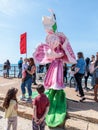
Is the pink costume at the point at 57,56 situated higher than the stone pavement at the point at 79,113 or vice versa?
the pink costume at the point at 57,56

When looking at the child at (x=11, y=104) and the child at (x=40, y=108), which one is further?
the child at (x=11, y=104)

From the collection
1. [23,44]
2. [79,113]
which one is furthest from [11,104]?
[23,44]

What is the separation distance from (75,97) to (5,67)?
350 inches

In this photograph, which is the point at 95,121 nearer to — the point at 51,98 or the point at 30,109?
the point at 51,98

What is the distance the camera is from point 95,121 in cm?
725

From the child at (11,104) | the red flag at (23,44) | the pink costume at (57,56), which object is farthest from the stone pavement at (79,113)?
the red flag at (23,44)

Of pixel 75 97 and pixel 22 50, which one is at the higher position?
pixel 22 50

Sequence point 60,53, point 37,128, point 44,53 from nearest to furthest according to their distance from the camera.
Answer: point 37,128 → point 60,53 → point 44,53

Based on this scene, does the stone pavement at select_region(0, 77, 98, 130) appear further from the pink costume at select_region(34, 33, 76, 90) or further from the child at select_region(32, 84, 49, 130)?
the child at select_region(32, 84, 49, 130)

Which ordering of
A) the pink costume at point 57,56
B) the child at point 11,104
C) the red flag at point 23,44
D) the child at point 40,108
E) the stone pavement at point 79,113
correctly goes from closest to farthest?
the child at point 40,108 < the child at point 11,104 < the stone pavement at point 79,113 < the pink costume at point 57,56 < the red flag at point 23,44

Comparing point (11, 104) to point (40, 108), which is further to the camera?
point (11, 104)

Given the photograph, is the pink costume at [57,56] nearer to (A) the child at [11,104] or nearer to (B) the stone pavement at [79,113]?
(B) the stone pavement at [79,113]

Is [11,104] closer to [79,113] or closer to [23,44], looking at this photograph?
[79,113]

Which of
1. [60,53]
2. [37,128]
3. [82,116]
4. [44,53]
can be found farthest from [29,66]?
[37,128]
